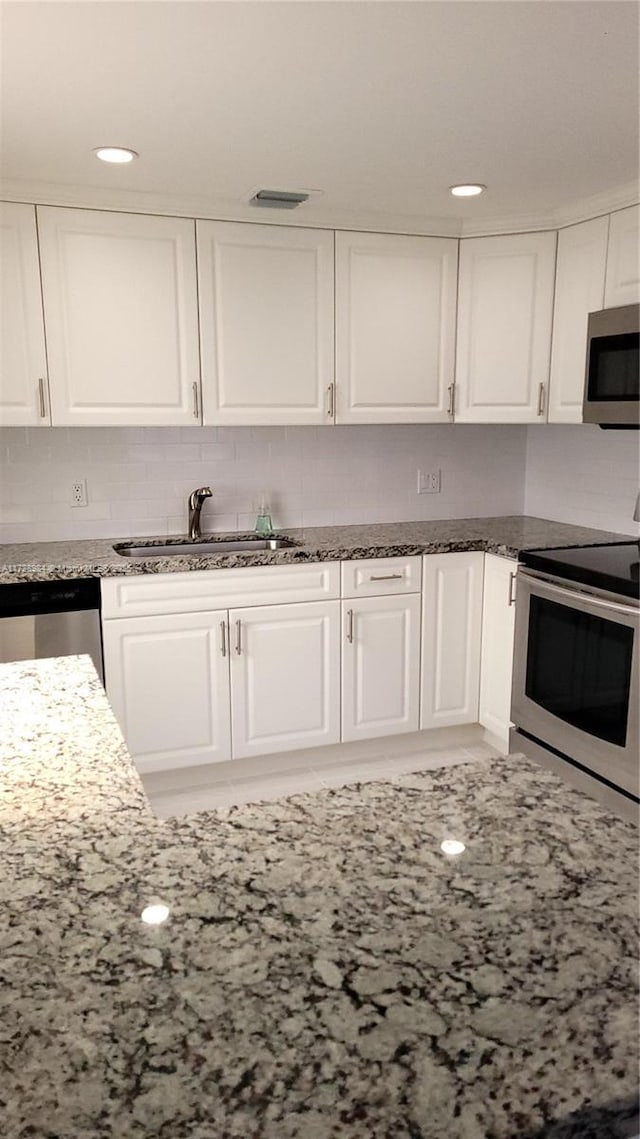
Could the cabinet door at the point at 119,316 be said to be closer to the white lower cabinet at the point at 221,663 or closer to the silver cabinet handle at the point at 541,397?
the white lower cabinet at the point at 221,663

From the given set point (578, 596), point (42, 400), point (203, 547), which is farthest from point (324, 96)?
point (203, 547)

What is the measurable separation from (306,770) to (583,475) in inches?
70.3

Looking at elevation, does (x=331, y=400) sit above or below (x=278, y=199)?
below

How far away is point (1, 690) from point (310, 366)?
85.5 inches

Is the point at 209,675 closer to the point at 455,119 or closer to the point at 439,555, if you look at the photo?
the point at 439,555

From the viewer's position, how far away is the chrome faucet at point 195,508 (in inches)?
132

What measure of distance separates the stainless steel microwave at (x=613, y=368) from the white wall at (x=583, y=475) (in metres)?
0.41

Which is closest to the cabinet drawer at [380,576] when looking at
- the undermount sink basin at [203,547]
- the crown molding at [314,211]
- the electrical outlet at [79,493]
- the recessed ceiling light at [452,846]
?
the undermount sink basin at [203,547]

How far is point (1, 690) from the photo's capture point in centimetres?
143

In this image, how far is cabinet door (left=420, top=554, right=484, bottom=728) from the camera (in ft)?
10.8

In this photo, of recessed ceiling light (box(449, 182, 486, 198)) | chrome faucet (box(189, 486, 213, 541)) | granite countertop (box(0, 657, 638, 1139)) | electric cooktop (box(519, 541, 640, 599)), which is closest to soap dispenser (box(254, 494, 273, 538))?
chrome faucet (box(189, 486, 213, 541))

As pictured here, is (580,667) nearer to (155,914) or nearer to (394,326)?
(394,326)

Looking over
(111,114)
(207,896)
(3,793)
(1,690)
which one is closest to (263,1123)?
(207,896)

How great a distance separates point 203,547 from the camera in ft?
11.2
